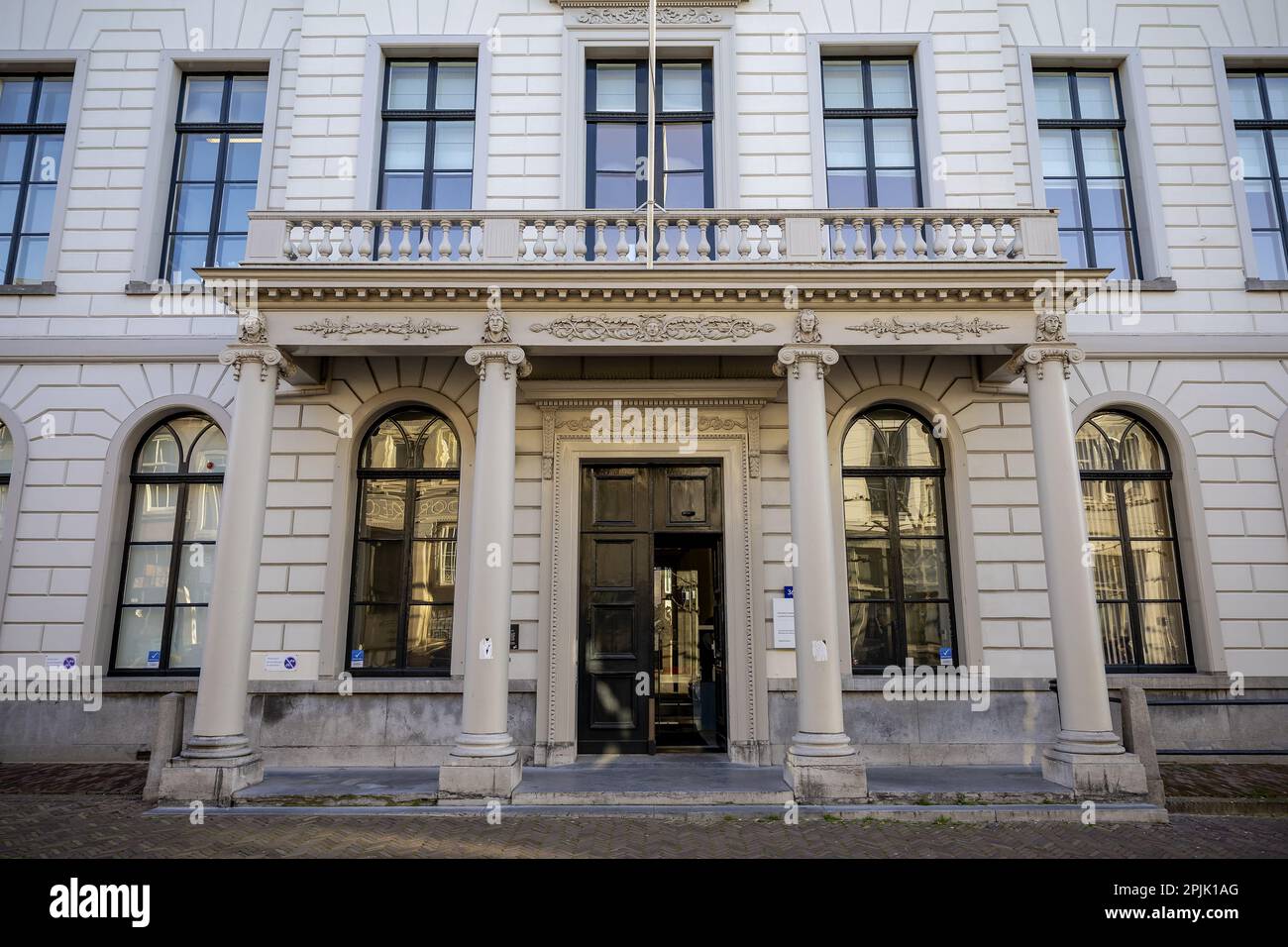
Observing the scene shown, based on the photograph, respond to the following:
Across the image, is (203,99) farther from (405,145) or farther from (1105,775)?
(1105,775)

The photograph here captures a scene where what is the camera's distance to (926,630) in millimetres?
10836

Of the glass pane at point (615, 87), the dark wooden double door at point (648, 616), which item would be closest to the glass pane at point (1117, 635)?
the dark wooden double door at point (648, 616)

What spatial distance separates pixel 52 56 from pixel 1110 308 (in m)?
18.1

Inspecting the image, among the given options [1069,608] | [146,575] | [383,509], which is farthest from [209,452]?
[1069,608]

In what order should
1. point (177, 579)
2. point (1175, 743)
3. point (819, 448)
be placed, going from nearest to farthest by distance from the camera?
point (819, 448) → point (1175, 743) → point (177, 579)

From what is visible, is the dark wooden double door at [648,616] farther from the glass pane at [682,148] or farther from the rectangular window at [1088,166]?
the rectangular window at [1088,166]

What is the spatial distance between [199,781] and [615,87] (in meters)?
11.5

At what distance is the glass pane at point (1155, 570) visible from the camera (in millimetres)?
11164

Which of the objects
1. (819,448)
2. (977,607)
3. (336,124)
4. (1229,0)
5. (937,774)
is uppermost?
(1229,0)

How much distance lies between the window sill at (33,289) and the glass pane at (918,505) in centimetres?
1367

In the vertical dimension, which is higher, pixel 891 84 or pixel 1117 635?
pixel 891 84

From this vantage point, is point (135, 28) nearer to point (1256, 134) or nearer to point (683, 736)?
point (683, 736)

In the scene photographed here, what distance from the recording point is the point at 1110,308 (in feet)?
38.2

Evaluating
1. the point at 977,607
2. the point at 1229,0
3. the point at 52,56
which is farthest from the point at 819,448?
the point at 52,56
